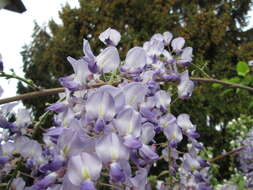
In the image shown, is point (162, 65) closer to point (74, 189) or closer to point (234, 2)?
point (74, 189)

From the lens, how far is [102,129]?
0.71 metres

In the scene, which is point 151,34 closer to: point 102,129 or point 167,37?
point 167,37

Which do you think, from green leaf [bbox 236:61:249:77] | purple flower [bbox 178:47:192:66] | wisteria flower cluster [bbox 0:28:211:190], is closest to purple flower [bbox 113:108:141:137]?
wisteria flower cluster [bbox 0:28:211:190]

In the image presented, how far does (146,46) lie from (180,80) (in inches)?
6.8

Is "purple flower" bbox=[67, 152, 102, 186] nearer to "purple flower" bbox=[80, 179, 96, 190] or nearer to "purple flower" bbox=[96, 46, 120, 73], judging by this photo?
"purple flower" bbox=[80, 179, 96, 190]

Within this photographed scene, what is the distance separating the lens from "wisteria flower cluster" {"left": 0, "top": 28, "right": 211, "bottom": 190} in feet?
2.28

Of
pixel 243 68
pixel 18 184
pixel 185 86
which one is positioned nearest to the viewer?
pixel 18 184

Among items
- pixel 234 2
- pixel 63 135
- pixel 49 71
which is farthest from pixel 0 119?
pixel 234 2

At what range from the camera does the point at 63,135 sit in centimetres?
70

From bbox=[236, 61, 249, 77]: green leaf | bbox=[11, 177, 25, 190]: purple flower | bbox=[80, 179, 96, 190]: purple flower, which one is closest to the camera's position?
bbox=[80, 179, 96, 190]: purple flower

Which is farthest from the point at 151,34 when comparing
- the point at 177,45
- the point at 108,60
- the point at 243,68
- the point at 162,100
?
the point at 108,60

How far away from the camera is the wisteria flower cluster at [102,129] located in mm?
695

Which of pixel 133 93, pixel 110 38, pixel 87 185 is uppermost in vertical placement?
pixel 110 38

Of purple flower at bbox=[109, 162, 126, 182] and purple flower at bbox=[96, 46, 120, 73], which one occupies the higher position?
purple flower at bbox=[96, 46, 120, 73]
